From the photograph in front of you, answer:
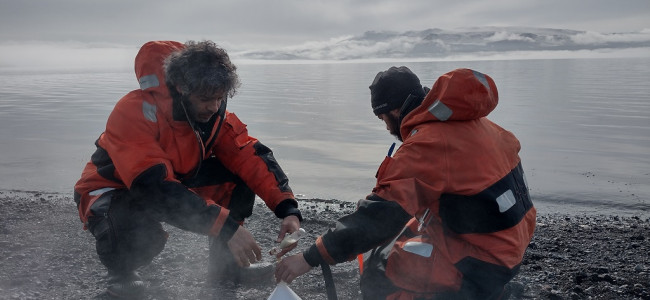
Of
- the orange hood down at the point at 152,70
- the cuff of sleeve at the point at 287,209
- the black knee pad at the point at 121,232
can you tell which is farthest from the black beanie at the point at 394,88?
the black knee pad at the point at 121,232

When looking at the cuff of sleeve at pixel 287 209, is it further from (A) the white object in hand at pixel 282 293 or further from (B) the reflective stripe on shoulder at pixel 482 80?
(B) the reflective stripe on shoulder at pixel 482 80

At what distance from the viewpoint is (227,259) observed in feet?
12.5

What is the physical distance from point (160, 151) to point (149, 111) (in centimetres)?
24

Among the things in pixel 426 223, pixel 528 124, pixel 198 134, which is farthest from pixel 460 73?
pixel 528 124

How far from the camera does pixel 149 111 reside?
328 centimetres

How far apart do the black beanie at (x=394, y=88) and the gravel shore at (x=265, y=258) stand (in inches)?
50.9

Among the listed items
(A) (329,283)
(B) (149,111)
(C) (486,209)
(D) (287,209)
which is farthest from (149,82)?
(C) (486,209)

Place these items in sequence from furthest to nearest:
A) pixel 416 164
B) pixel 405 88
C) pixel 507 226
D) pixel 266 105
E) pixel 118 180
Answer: pixel 266 105 < pixel 118 180 < pixel 405 88 < pixel 507 226 < pixel 416 164

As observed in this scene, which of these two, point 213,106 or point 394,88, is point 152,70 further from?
point 394,88

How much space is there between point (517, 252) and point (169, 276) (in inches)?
88.7

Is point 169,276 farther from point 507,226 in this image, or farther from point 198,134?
point 507,226

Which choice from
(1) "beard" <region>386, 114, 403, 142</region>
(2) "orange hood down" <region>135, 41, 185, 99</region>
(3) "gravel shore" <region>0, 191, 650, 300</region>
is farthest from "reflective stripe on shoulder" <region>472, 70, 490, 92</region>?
→ (2) "orange hood down" <region>135, 41, 185, 99</region>

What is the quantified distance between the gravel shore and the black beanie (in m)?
1.29

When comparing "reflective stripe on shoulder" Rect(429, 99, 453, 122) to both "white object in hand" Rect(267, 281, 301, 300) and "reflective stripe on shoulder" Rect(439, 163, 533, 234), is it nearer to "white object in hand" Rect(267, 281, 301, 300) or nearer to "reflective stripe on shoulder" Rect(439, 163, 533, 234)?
"reflective stripe on shoulder" Rect(439, 163, 533, 234)
